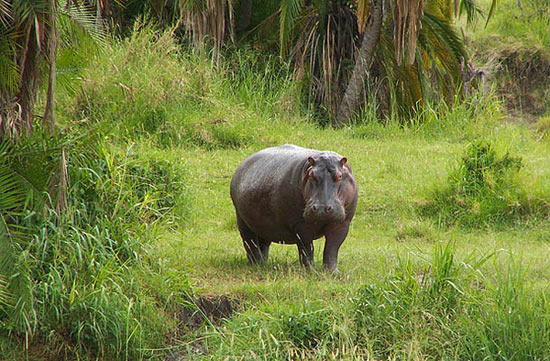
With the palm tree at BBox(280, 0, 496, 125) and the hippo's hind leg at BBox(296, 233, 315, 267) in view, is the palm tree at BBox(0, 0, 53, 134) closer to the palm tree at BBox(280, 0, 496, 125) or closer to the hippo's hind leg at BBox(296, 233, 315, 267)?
the hippo's hind leg at BBox(296, 233, 315, 267)

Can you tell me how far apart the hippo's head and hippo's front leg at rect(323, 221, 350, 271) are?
23cm

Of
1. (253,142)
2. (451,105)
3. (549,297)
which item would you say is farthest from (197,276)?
(451,105)

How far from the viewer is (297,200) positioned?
673 centimetres

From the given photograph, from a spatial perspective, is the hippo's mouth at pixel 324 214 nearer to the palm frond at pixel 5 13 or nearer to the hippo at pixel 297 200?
the hippo at pixel 297 200

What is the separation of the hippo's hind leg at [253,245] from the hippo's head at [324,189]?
997mm

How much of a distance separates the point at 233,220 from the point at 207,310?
2724mm

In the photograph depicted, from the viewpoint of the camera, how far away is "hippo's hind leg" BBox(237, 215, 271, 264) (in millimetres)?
7328

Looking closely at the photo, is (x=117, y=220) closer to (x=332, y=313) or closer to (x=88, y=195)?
(x=88, y=195)

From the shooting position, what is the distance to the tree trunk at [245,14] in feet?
52.9

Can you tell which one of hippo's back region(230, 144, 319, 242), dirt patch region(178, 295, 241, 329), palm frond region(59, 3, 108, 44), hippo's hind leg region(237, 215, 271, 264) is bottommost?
dirt patch region(178, 295, 241, 329)

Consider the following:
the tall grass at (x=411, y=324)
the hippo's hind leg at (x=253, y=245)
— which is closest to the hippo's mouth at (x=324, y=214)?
the tall grass at (x=411, y=324)

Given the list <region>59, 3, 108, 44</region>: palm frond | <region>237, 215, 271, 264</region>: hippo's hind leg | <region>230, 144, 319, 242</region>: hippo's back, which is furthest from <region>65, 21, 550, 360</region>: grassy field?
<region>59, 3, 108, 44</region>: palm frond

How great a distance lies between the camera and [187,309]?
6.37 meters

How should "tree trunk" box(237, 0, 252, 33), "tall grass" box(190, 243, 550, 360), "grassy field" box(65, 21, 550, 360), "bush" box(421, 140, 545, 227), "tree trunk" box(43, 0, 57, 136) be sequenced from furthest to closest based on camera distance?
1. "tree trunk" box(237, 0, 252, 33)
2. "bush" box(421, 140, 545, 227)
3. "tree trunk" box(43, 0, 57, 136)
4. "grassy field" box(65, 21, 550, 360)
5. "tall grass" box(190, 243, 550, 360)
